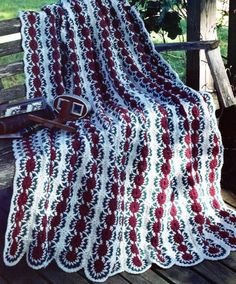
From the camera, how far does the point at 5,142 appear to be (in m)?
2.24

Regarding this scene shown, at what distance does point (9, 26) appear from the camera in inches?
102

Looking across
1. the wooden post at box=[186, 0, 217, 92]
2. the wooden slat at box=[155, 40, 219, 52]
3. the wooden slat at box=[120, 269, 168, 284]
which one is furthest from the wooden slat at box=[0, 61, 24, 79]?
the wooden slat at box=[120, 269, 168, 284]

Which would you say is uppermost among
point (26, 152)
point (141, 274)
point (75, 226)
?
point (26, 152)

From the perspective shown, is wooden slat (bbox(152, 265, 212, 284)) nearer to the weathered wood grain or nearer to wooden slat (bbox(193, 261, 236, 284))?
wooden slat (bbox(193, 261, 236, 284))

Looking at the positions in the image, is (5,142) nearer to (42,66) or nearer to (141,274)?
(42,66)

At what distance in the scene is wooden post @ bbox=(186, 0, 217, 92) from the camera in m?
2.67

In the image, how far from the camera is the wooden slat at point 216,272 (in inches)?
81.6

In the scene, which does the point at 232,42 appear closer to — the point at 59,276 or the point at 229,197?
the point at 229,197

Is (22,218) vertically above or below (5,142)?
below

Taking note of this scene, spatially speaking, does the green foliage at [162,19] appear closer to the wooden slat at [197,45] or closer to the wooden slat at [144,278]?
the wooden slat at [197,45]

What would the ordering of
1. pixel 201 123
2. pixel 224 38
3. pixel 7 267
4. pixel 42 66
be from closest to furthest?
pixel 7 267
pixel 201 123
pixel 42 66
pixel 224 38

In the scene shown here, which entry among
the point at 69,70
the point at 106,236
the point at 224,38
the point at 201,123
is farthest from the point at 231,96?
the point at 224,38

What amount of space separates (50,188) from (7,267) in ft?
1.29

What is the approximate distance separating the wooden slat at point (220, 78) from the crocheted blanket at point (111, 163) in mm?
189
